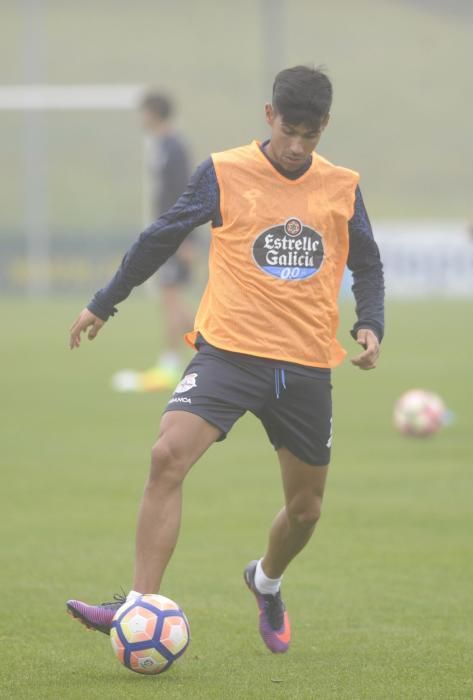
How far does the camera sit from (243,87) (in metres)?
45.8

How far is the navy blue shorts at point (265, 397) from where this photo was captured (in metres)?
5.59

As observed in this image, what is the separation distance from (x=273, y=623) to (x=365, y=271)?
1427mm

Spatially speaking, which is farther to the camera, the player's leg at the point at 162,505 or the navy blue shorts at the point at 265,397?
the navy blue shorts at the point at 265,397

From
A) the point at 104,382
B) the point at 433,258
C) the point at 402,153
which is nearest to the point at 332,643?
the point at 104,382

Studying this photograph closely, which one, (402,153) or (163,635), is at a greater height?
(163,635)

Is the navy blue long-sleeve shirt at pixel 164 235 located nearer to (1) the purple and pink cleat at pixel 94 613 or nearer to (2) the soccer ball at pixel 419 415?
(1) the purple and pink cleat at pixel 94 613

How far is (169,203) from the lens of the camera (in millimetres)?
15523

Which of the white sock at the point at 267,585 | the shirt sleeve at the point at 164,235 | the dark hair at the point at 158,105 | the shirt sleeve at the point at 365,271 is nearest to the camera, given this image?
the shirt sleeve at the point at 164,235

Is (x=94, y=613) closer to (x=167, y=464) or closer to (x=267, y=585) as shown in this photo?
(x=167, y=464)

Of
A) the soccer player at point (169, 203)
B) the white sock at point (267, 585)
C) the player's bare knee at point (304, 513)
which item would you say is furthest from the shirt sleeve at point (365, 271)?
the soccer player at point (169, 203)

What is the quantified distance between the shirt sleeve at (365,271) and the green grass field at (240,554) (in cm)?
127

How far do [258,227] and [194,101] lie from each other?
40.3 m

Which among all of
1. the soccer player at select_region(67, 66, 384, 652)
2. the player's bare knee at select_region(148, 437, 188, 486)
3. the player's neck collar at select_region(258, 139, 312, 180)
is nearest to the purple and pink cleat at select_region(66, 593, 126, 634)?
the player's bare knee at select_region(148, 437, 188, 486)

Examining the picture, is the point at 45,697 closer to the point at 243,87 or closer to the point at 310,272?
the point at 310,272
